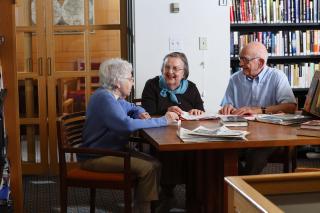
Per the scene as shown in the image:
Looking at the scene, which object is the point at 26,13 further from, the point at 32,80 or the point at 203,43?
the point at 203,43

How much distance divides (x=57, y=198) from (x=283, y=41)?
263cm

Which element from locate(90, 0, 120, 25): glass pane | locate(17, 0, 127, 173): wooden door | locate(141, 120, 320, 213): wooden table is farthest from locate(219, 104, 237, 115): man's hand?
locate(90, 0, 120, 25): glass pane

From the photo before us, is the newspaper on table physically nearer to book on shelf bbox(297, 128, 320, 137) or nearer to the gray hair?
book on shelf bbox(297, 128, 320, 137)

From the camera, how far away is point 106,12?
4.66 metres

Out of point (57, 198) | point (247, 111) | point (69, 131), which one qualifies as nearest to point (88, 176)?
point (69, 131)

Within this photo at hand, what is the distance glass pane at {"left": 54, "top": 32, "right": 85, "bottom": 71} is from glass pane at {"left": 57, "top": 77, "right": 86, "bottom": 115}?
116 mm

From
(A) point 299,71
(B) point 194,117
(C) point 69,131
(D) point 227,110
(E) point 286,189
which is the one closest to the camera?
(E) point 286,189

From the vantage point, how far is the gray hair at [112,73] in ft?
10.4

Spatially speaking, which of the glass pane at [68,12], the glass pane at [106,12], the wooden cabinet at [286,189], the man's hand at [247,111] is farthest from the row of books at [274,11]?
the wooden cabinet at [286,189]

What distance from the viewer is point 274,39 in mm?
5059

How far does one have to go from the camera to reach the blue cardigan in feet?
9.59

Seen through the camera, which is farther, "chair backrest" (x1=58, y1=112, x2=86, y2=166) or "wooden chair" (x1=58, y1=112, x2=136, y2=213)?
"chair backrest" (x1=58, y1=112, x2=86, y2=166)

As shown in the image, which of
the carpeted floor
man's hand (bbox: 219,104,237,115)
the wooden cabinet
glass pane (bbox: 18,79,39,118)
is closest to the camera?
the wooden cabinet

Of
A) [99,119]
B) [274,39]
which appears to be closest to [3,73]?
[99,119]
